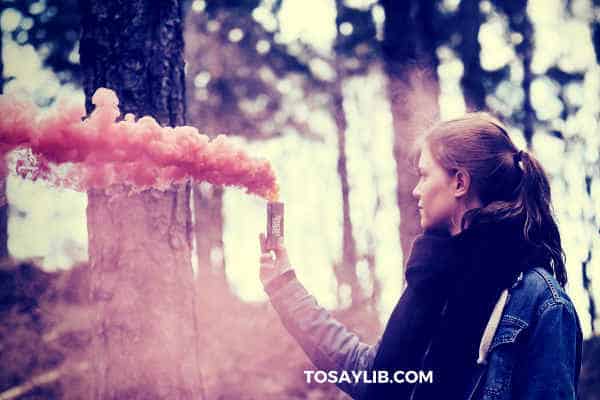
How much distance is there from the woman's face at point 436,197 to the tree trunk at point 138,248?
4.15 feet

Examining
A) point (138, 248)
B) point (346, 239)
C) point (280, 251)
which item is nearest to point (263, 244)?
point (280, 251)

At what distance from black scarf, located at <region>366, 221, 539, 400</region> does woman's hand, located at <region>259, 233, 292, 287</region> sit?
56cm

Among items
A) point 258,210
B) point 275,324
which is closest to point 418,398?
point 275,324

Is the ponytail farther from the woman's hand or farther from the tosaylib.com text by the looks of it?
the woman's hand

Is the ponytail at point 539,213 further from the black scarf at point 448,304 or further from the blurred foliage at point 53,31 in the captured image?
the blurred foliage at point 53,31

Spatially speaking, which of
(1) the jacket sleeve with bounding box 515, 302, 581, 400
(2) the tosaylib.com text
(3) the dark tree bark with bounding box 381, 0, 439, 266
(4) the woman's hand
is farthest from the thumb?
(3) the dark tree bark with bounding box 381, 0, 439, 266

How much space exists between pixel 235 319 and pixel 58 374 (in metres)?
4.08

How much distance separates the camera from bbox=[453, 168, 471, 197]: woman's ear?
6.11 ft

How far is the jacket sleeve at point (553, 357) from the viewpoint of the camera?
1474 mm

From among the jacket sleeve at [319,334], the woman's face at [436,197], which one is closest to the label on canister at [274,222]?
the jacket sleeve at [319,334]

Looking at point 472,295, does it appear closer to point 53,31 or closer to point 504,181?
point 504,181

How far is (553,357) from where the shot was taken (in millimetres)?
1491

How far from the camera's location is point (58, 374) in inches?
201

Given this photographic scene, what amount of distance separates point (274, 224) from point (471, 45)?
13.3 ft
